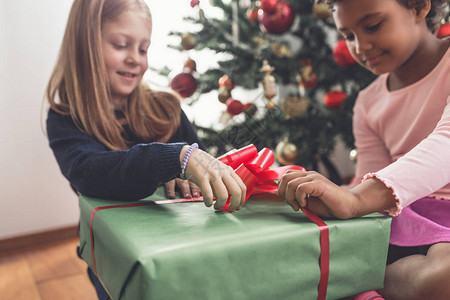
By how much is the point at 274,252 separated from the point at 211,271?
0.07m

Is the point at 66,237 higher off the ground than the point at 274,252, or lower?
lower

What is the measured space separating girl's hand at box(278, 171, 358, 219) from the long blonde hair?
1.20 ft

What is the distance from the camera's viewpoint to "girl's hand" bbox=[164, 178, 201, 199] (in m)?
0.50

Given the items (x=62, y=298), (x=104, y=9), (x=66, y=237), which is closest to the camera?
(x=104, y=9)

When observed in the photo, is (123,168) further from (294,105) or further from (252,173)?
(294,105)

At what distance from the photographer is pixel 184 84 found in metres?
1.00

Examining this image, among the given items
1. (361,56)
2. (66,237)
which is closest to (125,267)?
(361,56)

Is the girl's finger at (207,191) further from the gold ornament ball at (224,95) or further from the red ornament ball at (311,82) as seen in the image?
the red ornament ball at (311,82)

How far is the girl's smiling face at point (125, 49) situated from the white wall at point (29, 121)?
1.14 feet

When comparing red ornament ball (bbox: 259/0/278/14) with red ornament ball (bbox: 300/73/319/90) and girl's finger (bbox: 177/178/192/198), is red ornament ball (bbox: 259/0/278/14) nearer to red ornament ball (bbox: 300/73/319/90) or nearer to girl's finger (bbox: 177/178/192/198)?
red ornament ball (bbox: 300/73/319/90)

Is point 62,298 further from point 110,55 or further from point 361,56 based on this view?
point 361,56

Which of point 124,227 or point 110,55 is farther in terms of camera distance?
→ point 110,55

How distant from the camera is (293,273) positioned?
0.36 m

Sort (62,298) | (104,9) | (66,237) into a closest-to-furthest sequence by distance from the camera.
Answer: (104,9) < (62,298) < (66,237)
